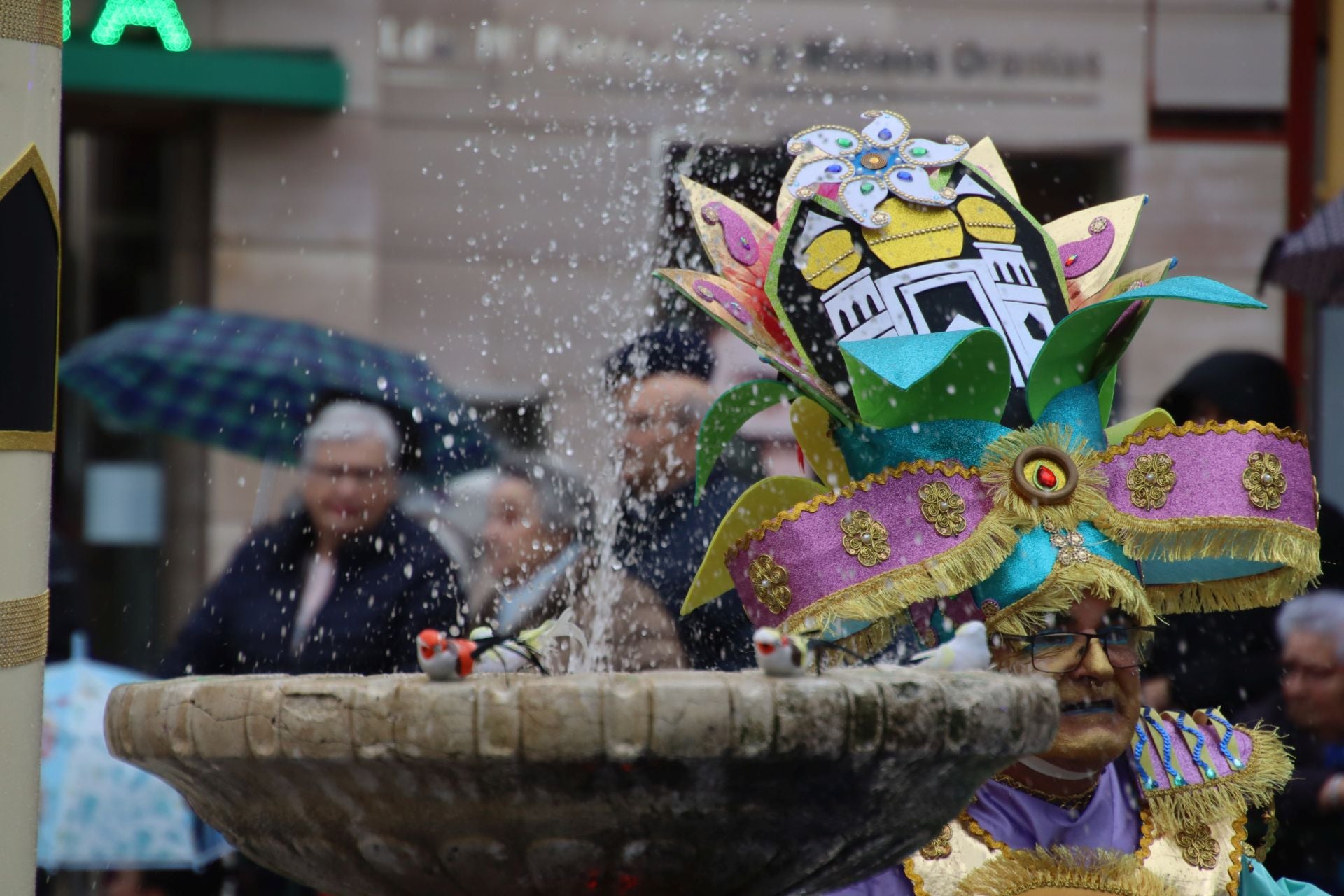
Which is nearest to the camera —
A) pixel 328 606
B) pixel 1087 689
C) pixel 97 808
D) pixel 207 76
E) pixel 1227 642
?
pixel 1087 689

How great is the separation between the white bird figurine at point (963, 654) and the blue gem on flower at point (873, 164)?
990 millimetres

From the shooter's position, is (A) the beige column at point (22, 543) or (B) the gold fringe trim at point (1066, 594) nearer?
(A) the beige column at point (22, 543)

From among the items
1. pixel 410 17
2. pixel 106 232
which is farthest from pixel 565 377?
pixel 106 232

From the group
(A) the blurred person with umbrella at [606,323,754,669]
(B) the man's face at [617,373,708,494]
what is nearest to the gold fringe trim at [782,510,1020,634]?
(A) the blurred person with umbrella at [606,323,754,669]

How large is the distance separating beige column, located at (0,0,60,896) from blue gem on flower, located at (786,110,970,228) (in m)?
1.21

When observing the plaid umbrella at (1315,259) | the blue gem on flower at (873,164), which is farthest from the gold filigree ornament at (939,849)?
the plaid umbrella at (1315,259)

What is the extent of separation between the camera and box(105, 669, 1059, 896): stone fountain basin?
1.83m

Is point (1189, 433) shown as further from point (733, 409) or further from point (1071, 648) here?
point (733, 409)

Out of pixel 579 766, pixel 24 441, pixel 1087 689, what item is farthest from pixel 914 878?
pixel 24 441

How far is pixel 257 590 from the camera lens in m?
4.45

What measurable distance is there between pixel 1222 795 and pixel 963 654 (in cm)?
93

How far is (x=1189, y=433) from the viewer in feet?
9.45

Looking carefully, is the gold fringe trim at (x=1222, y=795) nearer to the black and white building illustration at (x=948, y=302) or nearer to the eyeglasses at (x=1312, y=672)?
the black and white building illustration at (x=948, y=302)

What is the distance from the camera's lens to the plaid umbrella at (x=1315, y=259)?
18.0 feet
